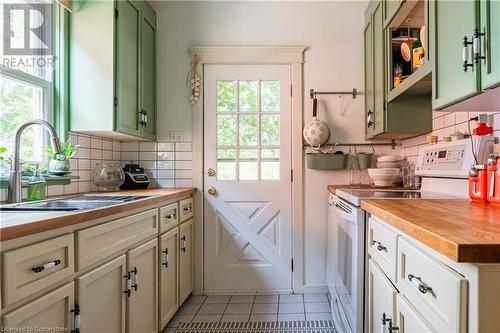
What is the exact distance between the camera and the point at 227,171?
2752 millimetres

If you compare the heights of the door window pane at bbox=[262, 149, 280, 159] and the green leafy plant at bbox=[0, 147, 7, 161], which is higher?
the door window pane at bbox=[262, 149, 280, 159]

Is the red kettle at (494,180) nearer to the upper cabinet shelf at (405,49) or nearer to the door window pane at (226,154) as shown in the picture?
the upper cabinet shelf at (405,49)

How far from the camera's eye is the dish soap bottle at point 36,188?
1685 mm

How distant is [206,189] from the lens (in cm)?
275

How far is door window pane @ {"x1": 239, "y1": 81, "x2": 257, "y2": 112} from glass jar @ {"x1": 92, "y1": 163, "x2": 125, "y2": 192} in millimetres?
1092

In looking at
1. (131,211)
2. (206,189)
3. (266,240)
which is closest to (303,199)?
(266,240)

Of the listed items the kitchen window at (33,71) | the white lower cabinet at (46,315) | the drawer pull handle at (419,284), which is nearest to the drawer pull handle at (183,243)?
the kitchen window at (33,71)

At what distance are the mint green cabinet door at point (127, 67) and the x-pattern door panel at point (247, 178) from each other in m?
0.59

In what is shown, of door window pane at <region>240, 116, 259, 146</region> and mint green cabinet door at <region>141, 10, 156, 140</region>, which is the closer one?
mint green cabinet door at <region>141, 10, 156, 140</region>

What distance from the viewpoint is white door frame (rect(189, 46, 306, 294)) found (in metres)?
2.71

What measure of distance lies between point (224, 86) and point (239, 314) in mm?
1768

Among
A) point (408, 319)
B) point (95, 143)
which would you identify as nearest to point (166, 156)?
point (95, 143)

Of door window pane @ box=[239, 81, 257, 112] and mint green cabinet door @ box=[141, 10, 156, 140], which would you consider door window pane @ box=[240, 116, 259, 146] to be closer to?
door window pane @ box=[239, 81, 257, 112]

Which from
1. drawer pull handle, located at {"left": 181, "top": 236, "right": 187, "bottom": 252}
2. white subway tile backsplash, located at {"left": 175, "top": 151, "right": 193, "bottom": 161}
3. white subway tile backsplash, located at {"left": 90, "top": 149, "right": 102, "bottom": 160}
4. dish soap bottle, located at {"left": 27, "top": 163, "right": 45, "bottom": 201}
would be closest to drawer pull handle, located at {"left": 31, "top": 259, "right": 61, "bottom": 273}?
dish soap bottle, located at {"left": 27, "top": 163, "right": 45, "bottom": 201}
